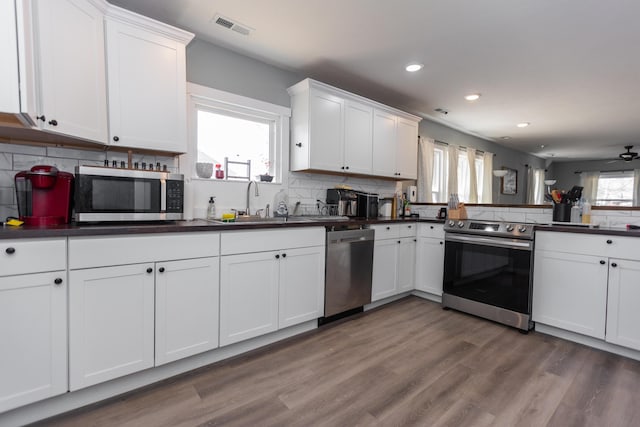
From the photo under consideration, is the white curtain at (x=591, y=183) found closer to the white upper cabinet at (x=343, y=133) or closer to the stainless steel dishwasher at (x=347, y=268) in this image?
the white upper cabinet at (x=343, y=133)

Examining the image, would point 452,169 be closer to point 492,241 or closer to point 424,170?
point 424,170

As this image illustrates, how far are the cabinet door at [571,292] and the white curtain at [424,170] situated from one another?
7.17 feet

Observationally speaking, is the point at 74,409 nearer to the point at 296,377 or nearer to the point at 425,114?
the point at 296,377

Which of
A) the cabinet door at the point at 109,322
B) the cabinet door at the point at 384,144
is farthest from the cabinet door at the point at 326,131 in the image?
the cabinet door at the point at 109,322

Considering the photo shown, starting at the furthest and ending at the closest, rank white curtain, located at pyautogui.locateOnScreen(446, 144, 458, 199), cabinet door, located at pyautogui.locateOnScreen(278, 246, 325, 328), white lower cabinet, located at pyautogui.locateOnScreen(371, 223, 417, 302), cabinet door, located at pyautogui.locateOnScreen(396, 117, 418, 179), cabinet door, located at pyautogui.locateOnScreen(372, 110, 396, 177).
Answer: white curtain, located at pyautogui.locateOnScreen(446, 144, 458, 199) < cabinet door, located at pyautogui.locateOnScreen(396, 117, 418, 179) < cabinet door, located at pyautogui.locateOnScreen(372, 110, 396, 177) < white lower cabinet, located at pyautogui.locateOnScreen(371, 223, 417, 302) < cabinet door, located at pyautogui.locateOnScreen(278, 246, 325, 328)

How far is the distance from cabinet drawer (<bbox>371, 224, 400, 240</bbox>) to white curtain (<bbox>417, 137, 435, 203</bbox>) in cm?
157

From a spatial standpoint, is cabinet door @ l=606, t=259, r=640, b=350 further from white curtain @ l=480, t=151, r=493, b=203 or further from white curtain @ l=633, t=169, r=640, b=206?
white curtain @ l=633, t=169, r=640, b=206

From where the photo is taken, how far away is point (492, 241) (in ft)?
9.70

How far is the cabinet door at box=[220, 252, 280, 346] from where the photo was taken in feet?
6.93

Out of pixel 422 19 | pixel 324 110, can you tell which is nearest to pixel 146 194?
pixel 324 110

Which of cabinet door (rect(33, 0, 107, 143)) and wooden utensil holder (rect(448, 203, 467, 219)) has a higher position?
cabinet door (rect(33, 0, 107, 143))

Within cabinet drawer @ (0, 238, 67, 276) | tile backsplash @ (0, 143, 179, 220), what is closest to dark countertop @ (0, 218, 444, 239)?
cabinet drawer @ (0, 238, 67, 276)

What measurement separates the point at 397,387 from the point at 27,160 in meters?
2.75

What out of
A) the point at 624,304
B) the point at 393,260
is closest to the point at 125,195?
the point at 393,260
